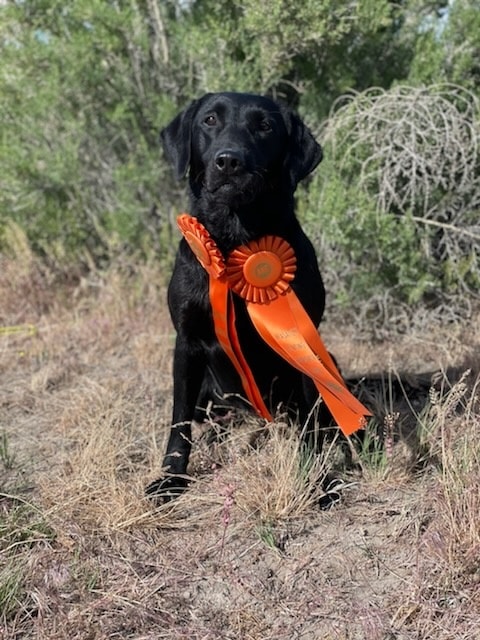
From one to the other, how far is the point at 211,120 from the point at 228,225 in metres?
0.42

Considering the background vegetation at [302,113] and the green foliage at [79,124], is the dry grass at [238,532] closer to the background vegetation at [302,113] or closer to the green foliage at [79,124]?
the background vegetation at [302,113]

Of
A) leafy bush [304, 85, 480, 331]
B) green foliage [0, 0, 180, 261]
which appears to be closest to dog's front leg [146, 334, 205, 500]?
leafy bush [304, 85, 480, 331]

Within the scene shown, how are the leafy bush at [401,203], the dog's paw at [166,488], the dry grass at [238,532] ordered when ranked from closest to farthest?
1. the dry grass at [238,532]
2. the dog's paw at [166,488]
3. the leafy bush at [401,203]

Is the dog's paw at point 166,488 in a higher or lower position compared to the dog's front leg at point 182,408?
lower

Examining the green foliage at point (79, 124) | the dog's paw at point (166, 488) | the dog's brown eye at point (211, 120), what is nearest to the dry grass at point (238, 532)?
the dog's paw at point (166, 488)

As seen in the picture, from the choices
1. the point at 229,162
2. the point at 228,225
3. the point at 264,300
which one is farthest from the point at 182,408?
the point at 229,162

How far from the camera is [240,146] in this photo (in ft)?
8.69

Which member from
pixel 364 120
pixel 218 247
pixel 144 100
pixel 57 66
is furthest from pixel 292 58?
pixel 218 247

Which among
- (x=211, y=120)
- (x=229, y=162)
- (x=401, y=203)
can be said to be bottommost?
(x=401, y=203)

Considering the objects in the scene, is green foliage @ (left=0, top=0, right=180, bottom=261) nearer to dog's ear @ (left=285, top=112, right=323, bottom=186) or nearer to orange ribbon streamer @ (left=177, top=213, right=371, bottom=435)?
dog's ear @ (left=285, top=112, right=323, bottom=186)

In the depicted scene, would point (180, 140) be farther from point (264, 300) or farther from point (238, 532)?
point (238, 532)

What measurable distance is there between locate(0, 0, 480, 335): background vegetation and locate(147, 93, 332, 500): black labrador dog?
124 cm

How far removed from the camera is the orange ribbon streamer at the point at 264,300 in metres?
2.71

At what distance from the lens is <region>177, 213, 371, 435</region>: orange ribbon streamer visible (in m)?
2.71
